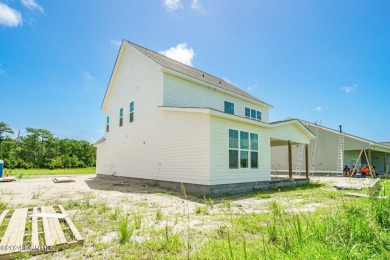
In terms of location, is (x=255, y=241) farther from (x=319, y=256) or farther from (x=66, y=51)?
(x=66, y=51)

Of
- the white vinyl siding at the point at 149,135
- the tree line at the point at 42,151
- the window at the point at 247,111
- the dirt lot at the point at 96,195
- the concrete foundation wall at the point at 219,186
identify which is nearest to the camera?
the dirt lot at the point at 96,195

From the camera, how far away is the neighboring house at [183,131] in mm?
9633

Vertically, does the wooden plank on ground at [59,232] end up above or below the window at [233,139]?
below

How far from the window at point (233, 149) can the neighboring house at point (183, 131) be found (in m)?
0.05

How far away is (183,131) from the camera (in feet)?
34.7

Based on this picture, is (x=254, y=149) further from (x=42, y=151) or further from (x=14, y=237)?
(x=42, y=151)

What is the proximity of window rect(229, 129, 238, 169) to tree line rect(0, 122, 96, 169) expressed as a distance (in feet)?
132

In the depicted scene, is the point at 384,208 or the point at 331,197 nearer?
the point at 384,208

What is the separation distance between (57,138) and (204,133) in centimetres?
4769

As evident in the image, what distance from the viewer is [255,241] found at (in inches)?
146

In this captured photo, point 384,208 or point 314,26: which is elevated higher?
point 314,26

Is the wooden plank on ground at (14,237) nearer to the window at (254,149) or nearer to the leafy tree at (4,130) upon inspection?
the window at (254,149)

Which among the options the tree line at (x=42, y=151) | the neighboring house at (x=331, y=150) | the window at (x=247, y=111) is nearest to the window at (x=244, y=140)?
the window at (x=247, y=111)

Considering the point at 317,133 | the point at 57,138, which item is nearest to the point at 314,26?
the point at 317,133
